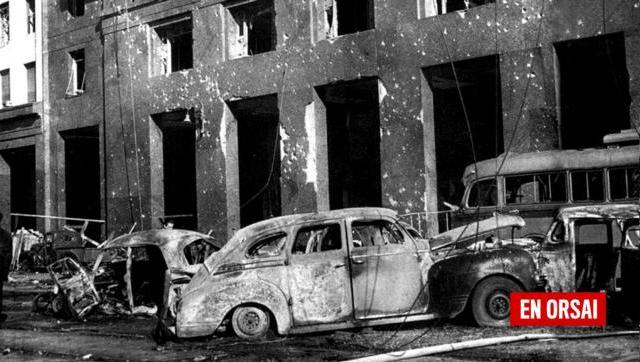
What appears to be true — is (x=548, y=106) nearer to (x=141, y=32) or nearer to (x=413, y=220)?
(x=413, y=220)

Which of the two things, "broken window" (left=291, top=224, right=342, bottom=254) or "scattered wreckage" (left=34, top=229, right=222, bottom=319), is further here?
"scattered wreckage" (left=34, top=229, right=222, bottom=319)

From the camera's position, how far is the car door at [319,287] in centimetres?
992

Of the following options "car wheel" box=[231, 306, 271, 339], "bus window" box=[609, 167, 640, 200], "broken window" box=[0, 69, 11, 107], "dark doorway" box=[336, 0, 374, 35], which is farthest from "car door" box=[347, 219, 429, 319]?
"broken window" box=[0, 69, 11, 107]

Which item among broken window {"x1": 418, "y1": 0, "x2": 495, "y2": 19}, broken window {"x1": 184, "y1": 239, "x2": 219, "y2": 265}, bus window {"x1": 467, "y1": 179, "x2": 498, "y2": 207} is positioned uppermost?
broken window {"x1": 418, "y1": 0, "x2": 495, "y2": 19}

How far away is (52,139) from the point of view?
28.0m

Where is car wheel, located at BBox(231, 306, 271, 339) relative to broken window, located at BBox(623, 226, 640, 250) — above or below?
below

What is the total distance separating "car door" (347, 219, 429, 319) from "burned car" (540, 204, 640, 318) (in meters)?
1.76

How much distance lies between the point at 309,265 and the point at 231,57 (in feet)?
44.7

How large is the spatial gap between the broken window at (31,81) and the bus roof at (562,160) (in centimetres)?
1978

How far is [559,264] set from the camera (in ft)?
33.9

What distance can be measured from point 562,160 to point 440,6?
20.1 feet

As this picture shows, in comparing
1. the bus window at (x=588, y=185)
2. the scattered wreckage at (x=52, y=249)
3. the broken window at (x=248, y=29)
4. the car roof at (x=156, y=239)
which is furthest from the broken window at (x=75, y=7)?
the bus window at (x=588, y=185)

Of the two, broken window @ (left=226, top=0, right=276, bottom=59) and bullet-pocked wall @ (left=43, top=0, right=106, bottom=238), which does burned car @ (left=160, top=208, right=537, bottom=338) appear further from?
bullet-pocked wall @ (left=43, top=0, right=106, bottom=238)

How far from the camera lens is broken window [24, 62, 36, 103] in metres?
29.0
